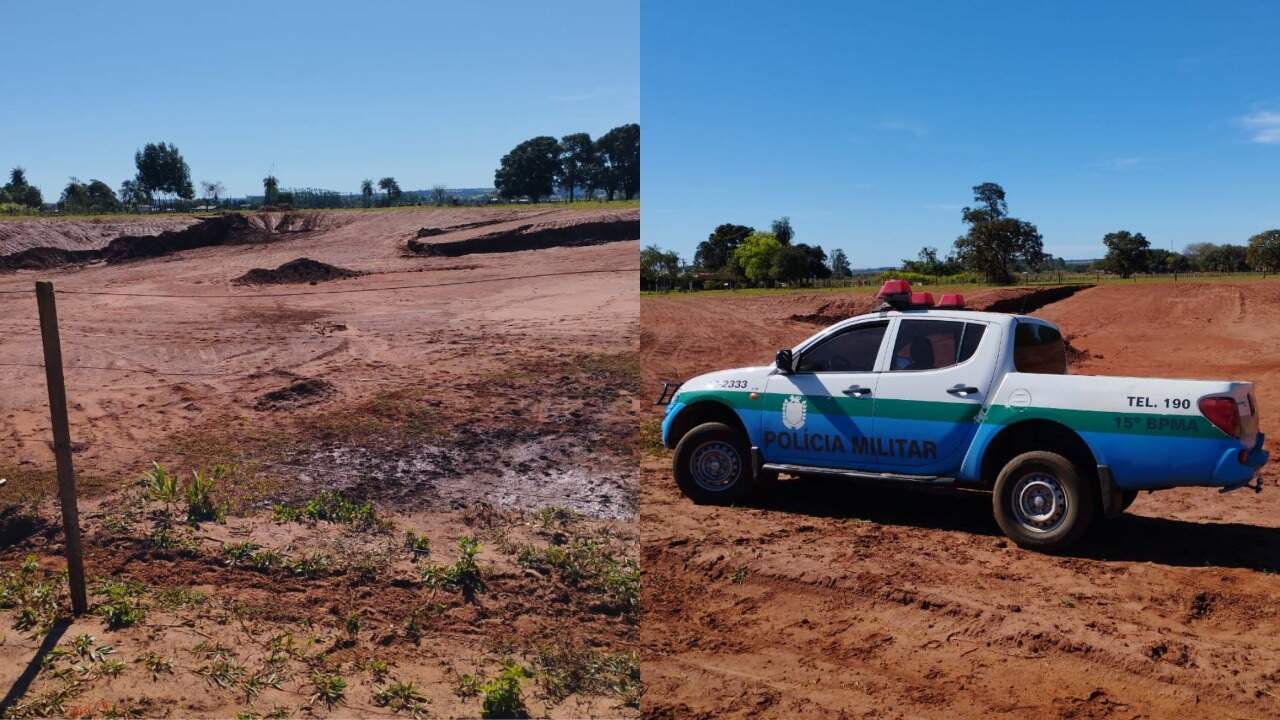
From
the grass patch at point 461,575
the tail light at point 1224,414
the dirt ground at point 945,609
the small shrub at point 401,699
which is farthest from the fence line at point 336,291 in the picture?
the tail light at point 1224,414

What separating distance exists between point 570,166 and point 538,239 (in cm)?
3226

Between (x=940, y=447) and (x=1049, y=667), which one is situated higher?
(x=940, y=447)

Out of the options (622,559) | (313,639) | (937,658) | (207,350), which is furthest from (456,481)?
(207,350)

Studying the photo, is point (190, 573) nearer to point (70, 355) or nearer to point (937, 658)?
point (937, 658)

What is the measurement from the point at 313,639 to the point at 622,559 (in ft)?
7.61

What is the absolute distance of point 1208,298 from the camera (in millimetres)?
33344

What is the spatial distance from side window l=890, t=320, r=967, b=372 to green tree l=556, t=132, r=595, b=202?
198 feet

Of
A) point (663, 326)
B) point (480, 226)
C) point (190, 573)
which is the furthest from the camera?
point (480, 226)

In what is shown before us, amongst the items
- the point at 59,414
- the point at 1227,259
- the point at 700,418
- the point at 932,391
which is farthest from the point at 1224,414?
the point at 1227,259

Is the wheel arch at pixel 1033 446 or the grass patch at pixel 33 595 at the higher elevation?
the wheel arch at pixel 1033 446

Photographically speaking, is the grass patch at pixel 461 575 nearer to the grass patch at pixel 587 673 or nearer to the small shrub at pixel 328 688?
the grass patch at pixel 587 673

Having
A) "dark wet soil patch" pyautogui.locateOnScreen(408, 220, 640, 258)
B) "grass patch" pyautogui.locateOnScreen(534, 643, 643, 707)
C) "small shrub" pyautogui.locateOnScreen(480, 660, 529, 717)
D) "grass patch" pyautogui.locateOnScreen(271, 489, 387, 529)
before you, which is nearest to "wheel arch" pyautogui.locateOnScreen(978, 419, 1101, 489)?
"grass patch" pyautogui.locateOnScreen(534, 643, 643, 707)

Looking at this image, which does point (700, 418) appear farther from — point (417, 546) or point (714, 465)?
point (417, 546)

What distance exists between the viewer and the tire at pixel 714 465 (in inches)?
320
